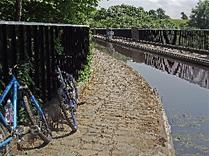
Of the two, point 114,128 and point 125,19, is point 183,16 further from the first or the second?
point 114,128

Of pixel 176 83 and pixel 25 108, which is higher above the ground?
pixel 25 108

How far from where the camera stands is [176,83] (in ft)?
58.7

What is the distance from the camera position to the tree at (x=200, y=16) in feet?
301

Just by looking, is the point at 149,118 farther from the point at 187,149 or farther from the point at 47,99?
the point at 47,99

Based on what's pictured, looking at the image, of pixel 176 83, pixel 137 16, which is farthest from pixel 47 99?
pixel 137 16

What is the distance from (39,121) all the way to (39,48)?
80.8 inches

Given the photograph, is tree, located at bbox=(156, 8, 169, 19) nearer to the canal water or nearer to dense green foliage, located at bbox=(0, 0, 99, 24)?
the canal water

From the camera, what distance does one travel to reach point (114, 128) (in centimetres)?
844

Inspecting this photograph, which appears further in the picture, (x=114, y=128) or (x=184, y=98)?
(x=184, y=98)

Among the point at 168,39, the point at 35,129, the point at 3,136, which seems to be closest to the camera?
the point at 3,136

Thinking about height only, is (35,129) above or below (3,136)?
below

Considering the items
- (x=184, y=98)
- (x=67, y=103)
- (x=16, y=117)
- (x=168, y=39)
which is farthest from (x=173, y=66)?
(x=168, y=39)

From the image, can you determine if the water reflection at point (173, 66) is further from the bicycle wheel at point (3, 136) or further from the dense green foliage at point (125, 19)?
the dense green foliage at point (125, 19)

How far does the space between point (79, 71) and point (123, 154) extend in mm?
6669
